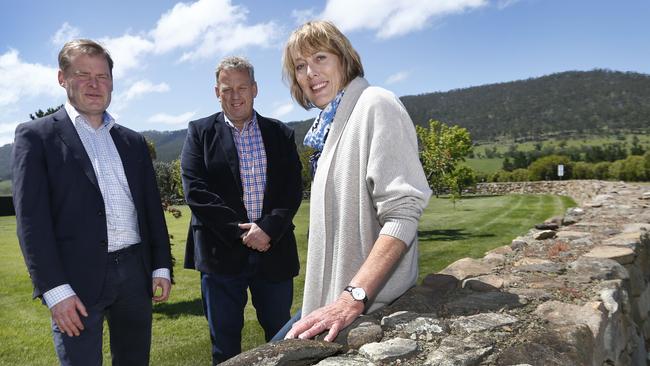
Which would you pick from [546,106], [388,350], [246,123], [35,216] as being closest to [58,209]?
[35,216]

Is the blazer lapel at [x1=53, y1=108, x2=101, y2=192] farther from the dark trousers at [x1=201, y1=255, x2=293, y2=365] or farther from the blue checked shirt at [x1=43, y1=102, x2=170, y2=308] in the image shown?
the dark trousers at [x1=201, y1=255, x2=293, y2=365]

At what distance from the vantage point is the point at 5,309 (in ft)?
27.2

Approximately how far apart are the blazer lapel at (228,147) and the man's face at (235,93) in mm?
101

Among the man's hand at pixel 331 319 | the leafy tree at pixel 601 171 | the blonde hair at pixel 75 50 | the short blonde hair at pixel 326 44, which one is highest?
the blonde hair at pixel 75 50

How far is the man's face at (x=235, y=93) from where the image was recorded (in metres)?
3.20

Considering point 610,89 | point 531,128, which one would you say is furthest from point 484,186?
point 610,89

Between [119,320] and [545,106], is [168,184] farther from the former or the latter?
[545,106]

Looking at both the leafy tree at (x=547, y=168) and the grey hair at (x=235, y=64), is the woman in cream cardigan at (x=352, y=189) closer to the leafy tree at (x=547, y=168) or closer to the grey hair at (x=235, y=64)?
the grey hair at (x=235, y=64)

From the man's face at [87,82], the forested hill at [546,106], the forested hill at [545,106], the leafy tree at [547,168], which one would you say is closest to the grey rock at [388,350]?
the man's face at [87,82]

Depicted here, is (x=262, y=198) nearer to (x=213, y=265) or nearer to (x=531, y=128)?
(x=213, y=265)

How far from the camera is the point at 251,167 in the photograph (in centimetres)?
326

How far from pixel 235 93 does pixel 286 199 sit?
77 cm

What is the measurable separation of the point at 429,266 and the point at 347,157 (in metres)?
8.72

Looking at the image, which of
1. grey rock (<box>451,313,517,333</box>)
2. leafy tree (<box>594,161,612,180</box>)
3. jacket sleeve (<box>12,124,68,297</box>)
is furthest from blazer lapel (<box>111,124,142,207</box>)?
leafy tree (<box>594,161,612,180</box>)
